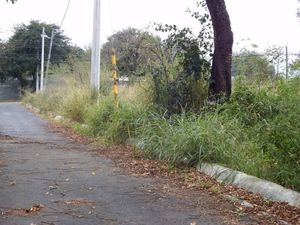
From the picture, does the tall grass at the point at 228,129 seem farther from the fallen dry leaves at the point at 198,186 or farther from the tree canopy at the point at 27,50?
the tree canopy at the point at 27,50

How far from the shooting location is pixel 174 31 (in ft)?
37.3

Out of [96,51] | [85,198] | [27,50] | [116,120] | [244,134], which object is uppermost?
[27,50]

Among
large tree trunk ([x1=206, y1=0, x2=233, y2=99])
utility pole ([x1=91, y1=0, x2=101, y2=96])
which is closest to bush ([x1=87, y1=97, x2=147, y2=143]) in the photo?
large tree trunk ([x1=206, y1=0, x2=233, y2=99])

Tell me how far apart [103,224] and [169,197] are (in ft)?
4.91

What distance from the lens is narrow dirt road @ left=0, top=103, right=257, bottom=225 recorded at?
205 inches

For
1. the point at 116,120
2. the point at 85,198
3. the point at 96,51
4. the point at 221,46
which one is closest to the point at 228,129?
the point at 221,46

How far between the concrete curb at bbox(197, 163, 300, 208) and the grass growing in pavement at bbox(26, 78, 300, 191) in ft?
0.64

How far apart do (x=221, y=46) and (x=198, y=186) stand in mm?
4652

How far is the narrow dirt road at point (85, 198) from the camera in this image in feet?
17.1

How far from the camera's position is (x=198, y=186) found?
22.8ft

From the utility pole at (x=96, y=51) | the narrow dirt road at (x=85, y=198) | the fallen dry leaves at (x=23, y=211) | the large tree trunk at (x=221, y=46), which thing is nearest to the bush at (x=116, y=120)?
the large tree trunk at (x=221, y=46)

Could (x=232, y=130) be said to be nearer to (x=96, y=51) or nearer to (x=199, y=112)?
(x=199, y=112)

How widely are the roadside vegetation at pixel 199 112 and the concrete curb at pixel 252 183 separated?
199 mm

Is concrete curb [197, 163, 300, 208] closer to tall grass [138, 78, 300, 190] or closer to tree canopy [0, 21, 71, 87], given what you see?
tall grass [138, 78, 300, 190]
